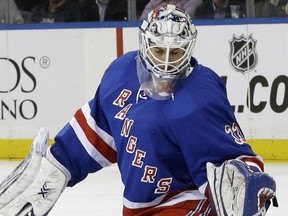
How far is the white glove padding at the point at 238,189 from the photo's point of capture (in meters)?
2.93

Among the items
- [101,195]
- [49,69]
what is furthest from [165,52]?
[49,69]

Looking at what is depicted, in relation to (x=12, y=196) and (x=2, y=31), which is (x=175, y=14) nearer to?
(x=12, y=196)

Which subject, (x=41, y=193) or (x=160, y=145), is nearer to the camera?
(x=160, y=145)

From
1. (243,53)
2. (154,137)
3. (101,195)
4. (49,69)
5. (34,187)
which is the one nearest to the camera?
(154,137)

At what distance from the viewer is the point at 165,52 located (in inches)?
126

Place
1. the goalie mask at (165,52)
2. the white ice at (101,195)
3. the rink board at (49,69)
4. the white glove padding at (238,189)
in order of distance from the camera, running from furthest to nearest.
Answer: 1. the rink board at (49,69)
2. the white ice at (101,195)
3. the goalie mask at (165,52)
4. the white glove padding at (238,189)

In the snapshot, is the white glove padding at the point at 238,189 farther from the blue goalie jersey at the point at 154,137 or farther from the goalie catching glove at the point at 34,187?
the goalie catching glove at the point at 34,187

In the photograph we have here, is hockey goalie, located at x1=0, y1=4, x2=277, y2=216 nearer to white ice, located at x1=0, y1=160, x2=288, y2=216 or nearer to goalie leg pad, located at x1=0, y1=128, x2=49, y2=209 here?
goalie leg pad, located at x1=0, y1=128, x2=49, y2=209

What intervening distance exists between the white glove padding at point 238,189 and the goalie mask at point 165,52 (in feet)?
1.10

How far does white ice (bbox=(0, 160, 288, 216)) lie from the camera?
5605mm

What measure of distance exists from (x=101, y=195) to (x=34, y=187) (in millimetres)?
2714

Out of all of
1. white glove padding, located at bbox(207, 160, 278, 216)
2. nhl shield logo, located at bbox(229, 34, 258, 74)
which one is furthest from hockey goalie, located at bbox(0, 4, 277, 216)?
nhl shield logo, located at bbox(229, 34, 258, 74)

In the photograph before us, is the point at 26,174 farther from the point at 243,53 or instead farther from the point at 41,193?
the point at 243,53

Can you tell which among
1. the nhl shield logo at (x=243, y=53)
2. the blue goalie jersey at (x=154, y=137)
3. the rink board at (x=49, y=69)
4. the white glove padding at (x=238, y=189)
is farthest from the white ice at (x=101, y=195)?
the white glove padding at (x=238, y=189)
